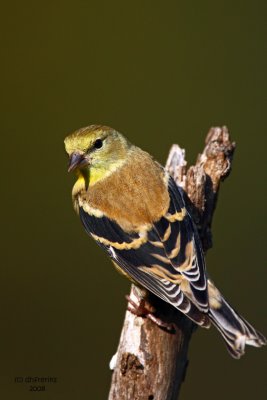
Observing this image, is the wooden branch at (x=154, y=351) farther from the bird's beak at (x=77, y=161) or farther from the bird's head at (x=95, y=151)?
the bird's beak at (x=77, y=161)

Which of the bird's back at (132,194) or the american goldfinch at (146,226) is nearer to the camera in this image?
the american goldfinch at (146,226)

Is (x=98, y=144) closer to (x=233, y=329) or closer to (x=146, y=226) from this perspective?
(x=146, y=226)

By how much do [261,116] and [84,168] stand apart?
9.38 feet

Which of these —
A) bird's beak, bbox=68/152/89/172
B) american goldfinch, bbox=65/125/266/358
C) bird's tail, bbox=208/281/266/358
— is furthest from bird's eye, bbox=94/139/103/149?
bird's tail, bbox=208/281/266/358

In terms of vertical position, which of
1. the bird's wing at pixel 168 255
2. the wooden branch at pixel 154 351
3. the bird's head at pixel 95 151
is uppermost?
the bird's head at pixel 95 151

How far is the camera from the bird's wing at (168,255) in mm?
3650

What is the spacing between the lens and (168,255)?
12.5ft

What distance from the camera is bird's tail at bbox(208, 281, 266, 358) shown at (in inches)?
141

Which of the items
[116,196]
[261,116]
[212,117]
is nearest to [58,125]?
[212,117]

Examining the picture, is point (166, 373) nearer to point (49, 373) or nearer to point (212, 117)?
point (49, 373)

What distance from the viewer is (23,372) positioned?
224 inches

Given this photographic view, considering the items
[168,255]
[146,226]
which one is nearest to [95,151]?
[146,226]

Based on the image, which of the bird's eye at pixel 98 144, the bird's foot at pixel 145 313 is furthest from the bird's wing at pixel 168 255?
the bird's eye at pixel 98 144

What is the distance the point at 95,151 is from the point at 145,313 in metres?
1.05
